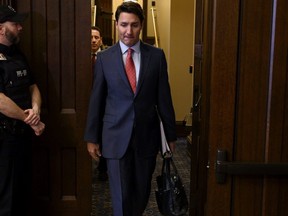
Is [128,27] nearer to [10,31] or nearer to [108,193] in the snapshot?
[10,31]

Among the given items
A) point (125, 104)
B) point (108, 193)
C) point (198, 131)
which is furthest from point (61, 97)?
point (108, 193)

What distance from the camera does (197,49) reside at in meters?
2.95

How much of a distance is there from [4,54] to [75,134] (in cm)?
69

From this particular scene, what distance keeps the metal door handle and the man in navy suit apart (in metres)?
0.94

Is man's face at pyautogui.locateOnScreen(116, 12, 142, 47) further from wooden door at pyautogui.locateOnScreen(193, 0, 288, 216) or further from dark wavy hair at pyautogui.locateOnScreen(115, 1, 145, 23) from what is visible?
wooden door at pyautogui.locateOnScreen(193, 0, 288, 216)

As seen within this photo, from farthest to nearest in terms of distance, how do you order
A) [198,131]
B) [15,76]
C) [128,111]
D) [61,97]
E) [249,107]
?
[198,131] < [61,97] < [15,76] < [128,111] < [249,107]

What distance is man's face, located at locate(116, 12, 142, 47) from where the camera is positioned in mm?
2207

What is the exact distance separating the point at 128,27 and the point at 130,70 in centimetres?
23

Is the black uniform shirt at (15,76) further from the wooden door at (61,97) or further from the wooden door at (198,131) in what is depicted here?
the wooden door at (198,131)

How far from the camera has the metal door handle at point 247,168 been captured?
1.32m

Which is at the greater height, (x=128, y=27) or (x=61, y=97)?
(x=128, y=27)

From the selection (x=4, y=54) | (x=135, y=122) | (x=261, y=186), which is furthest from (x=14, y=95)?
(x=261, y=186)

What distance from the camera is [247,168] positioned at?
1.33m

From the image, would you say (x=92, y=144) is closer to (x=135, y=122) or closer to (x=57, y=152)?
(x=135, y=122)
